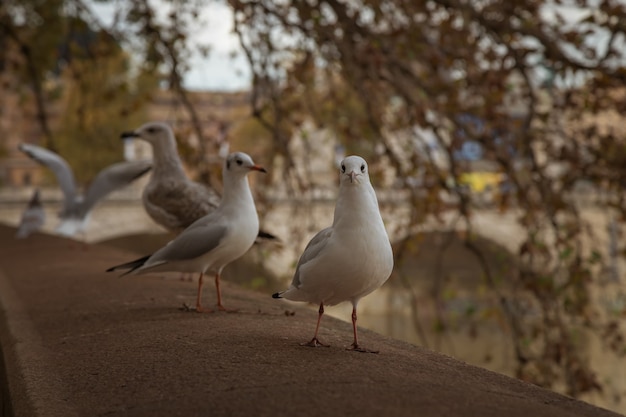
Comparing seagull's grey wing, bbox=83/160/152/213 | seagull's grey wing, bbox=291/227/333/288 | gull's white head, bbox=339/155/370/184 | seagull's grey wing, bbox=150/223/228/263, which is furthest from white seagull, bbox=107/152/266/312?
seagull's grey wing, bbox=83/160/152/213

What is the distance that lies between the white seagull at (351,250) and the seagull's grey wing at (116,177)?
2.86 metres

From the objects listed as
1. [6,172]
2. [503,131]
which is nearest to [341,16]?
[503,131]

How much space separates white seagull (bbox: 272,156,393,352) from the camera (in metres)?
2.76

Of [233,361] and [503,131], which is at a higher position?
[503,131]

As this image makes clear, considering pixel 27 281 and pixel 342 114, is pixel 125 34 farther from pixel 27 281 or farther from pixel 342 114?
pixel 27 281

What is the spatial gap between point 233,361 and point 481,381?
2.36 feet

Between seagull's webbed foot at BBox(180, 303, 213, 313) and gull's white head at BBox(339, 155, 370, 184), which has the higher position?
gull's white head at BBox(339, 155, 370, 184)

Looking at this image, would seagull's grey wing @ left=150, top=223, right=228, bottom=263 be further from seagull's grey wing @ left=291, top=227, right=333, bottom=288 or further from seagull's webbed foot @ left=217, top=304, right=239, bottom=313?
seagull's grey wing @ left=291, top=227, right=333, bottom=288

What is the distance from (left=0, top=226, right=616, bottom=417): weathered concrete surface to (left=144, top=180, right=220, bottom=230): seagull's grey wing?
1.59 feet

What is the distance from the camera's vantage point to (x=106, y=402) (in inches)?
95.7

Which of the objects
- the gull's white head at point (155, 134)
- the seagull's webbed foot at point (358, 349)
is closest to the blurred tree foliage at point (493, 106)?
the gull's white head at point (155, 134)

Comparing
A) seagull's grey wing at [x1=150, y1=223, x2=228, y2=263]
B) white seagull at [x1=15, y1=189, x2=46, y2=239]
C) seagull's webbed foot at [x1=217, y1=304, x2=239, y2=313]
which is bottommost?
→ white seagull at [x1=15, y1=189, x2=46, y2=239]

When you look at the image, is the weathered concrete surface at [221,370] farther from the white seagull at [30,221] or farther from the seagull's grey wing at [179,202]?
the white seagull at [30,221]

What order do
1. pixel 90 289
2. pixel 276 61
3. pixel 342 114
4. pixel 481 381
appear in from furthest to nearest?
pixel 342 114 → pixel 276 61 → pixel 90 289 → pixel 481 381
